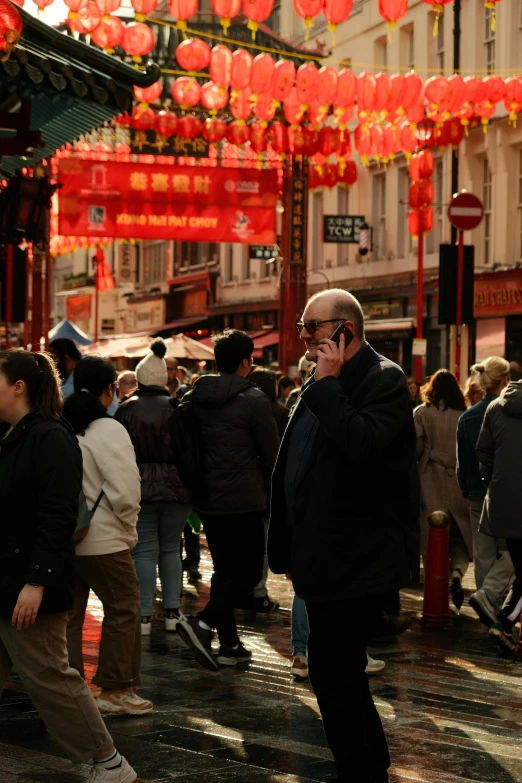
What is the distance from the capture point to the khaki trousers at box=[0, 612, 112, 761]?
5312 mm

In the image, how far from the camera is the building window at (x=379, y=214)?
3759cm

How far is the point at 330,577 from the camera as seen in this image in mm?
4949

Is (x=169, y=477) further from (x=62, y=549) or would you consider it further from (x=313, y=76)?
(x=313, y=76)

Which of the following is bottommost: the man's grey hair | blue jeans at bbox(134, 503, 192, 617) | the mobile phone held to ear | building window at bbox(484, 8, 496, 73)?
blue jeans at bbox(134, 503, 192, 617)

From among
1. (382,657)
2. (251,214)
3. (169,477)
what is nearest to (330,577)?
(382,657)

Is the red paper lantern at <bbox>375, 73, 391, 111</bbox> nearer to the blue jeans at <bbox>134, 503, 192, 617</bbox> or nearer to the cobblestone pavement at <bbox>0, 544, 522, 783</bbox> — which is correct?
the blue jeans at <bbox>134, 503, 192, 617</bbox>

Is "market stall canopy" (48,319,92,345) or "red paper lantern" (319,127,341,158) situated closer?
"red paper lantern" (319,127,341,158)

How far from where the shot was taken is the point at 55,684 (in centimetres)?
534

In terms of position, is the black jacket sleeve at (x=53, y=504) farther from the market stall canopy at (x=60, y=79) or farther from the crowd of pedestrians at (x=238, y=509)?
the market stall canopy at (x=60, y=79)

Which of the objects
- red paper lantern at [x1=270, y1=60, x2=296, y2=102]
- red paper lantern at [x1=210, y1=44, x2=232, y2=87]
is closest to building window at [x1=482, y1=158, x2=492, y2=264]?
red paper lantern at [x1=270, y1=60, x2=296, y2=102]

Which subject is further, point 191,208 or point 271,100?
point 191,208

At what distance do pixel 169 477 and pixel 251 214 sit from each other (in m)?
19.5

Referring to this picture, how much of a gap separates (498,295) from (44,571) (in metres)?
27.1

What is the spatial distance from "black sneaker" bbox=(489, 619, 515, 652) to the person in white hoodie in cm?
295
